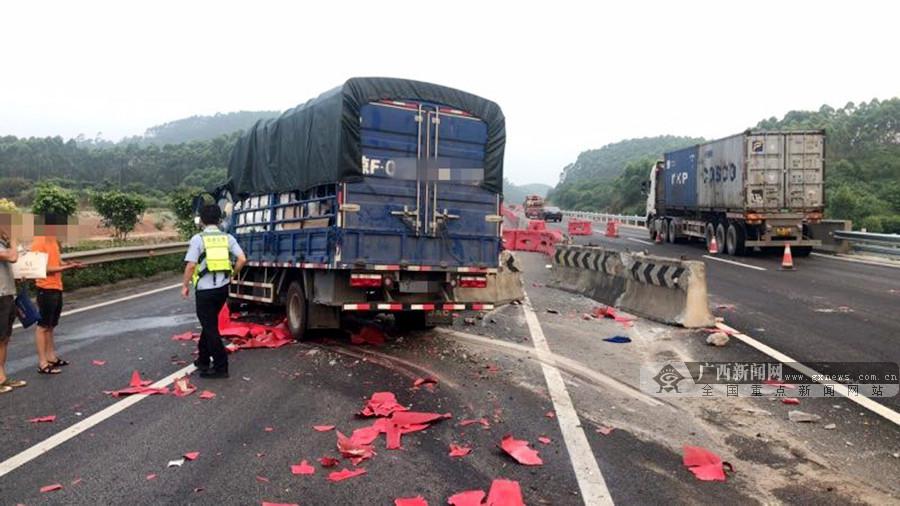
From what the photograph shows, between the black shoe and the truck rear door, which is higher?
the truck rear door

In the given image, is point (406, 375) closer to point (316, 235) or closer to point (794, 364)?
point (316, 235)

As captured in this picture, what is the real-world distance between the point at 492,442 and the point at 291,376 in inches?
112

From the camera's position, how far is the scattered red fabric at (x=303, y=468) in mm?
4551

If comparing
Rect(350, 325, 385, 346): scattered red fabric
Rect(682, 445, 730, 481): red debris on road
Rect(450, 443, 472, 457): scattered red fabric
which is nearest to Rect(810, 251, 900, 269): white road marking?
Rect(350, 325, 385, 346): scattered red fabric

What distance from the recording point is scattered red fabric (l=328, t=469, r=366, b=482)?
4.45m

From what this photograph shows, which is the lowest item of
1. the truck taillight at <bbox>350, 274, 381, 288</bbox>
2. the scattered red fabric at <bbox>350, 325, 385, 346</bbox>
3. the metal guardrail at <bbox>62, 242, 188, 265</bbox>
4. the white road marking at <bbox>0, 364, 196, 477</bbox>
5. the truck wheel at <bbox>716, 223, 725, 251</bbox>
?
the white road marking at <bbox>0, 364, 196, 477</bbox>

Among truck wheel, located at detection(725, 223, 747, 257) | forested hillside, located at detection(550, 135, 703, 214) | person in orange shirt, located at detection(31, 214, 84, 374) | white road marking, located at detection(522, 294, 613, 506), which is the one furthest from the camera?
forested hillside, located at detection(550, 135, 703, 214)

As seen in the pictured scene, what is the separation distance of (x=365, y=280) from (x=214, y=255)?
176 centimetres

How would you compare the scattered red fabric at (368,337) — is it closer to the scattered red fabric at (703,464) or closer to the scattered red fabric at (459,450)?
the scattered red fabric at (459,450)

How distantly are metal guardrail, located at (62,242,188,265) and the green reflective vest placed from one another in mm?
7607

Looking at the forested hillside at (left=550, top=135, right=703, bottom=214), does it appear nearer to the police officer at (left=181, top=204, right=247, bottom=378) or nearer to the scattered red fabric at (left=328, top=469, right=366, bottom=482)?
the police officer at (left=181, top=204, right=247, bottom=378)

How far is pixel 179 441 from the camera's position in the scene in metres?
5.14

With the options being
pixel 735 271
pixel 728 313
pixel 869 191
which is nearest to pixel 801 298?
pixel 728 313

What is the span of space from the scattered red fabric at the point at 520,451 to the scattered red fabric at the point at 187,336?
5.69 metres
